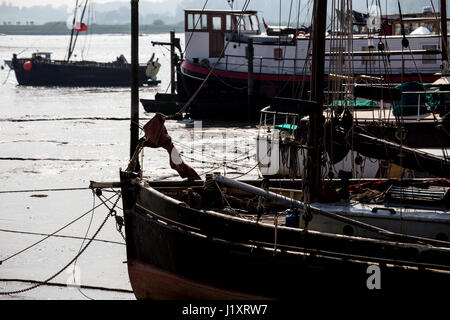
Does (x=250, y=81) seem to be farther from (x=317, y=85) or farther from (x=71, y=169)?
(x=317, y=85)

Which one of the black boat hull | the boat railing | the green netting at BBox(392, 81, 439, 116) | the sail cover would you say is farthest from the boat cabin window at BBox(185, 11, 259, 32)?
the black boat hull

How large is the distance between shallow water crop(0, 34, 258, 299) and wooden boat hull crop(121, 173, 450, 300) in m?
1.74

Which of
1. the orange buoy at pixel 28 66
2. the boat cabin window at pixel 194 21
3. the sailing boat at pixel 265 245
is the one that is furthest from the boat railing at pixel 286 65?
the orange buoy at pixel 28 66

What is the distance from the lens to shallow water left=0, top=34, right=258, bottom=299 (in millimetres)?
15766

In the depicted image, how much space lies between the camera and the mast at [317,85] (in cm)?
1233

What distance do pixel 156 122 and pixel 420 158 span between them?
4916 mm

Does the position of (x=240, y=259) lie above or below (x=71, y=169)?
above

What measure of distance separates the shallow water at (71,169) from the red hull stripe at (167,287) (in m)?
0.81

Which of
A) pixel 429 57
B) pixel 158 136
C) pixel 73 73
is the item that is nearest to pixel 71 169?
pixel 158 136

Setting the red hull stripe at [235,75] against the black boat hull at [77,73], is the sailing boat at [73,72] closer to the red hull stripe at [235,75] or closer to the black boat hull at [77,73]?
the black boat hull at [77,73]

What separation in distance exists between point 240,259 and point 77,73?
5775 centimetres

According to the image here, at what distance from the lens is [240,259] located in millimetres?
11859

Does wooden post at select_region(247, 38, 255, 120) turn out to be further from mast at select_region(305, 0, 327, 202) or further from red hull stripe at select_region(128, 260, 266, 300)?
mast at select_region(305, 0, 327, 202)
